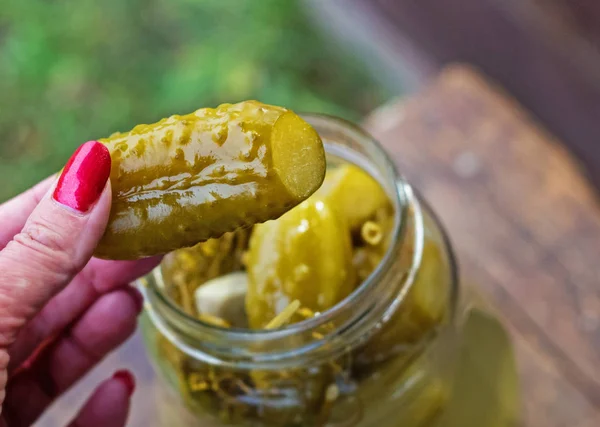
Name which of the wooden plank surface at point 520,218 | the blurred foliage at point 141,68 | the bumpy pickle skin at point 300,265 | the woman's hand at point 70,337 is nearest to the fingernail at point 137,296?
the woman's hand at point 70,337

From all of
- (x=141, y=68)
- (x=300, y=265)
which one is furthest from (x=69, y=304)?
(x=141, y=68)

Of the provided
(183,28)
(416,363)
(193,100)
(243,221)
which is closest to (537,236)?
(416,363)

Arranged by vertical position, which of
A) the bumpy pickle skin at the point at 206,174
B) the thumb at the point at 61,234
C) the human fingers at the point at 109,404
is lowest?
the human fingers at the point at 109,404

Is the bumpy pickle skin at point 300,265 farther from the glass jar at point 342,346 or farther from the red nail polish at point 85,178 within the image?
the red nail polish at point 85,178

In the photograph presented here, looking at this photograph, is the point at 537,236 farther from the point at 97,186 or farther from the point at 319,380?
the point at 97,186

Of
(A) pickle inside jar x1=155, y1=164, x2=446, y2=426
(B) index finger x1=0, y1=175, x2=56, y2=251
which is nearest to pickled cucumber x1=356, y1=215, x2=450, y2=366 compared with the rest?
(A) pickle inside jar x1=155, y1=164, x2=446, y2=426

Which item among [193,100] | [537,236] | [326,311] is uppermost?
[326,311]
